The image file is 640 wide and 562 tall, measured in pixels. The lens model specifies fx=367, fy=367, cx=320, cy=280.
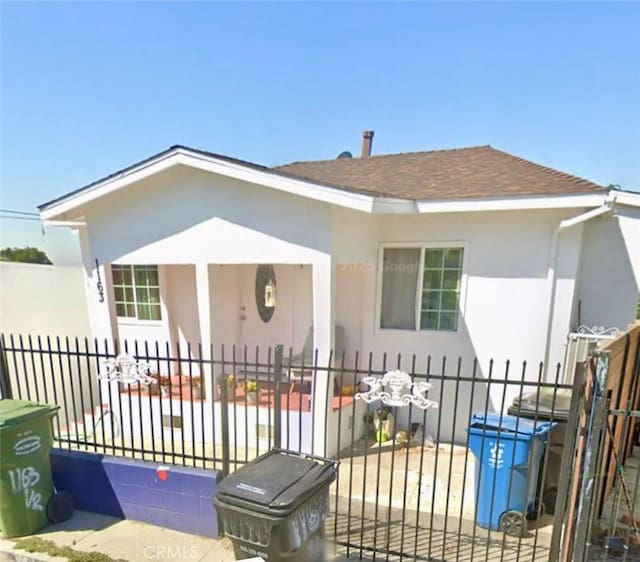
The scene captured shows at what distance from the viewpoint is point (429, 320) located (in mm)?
6352

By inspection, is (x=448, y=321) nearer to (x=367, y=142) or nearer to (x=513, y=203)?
(x=513, y=203)

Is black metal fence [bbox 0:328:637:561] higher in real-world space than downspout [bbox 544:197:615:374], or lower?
lower

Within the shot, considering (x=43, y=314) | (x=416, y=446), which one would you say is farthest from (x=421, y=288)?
(x=43, y=314)

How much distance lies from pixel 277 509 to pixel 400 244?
462cm

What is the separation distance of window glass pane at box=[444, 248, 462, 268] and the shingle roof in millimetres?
961

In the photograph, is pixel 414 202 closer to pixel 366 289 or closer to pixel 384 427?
pixel 366 289

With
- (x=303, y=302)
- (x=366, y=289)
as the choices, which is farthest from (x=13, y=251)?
(x=366, y=289)

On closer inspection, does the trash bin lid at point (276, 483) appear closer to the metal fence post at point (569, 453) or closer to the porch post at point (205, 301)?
the metal fence post at point (569, 453)

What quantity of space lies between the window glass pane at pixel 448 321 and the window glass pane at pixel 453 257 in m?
0.81

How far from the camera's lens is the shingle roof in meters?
5.54

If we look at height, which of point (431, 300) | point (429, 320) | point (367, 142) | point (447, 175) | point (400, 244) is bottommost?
point (429, 320)

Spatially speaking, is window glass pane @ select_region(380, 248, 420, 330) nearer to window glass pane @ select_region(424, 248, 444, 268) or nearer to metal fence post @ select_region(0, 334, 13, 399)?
window glass pane @ select_region(424, 248, 444, 268)

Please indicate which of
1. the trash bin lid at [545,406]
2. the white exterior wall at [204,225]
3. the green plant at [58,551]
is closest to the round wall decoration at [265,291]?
the white exterior wall at [204,225]

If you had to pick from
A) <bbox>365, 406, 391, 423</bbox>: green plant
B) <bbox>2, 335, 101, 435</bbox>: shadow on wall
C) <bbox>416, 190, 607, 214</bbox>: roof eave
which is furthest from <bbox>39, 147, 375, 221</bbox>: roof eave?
<bbox>365, 406, 391, 423</bbox>: green plant
